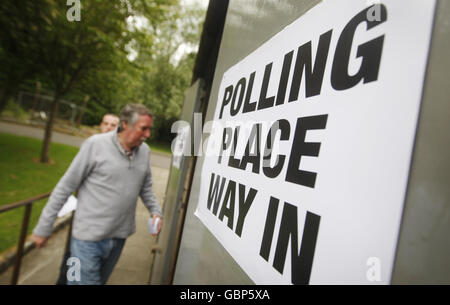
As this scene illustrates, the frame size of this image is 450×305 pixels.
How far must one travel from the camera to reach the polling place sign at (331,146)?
0.43 metres

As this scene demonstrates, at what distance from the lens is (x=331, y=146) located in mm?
546

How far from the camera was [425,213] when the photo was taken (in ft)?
1.31

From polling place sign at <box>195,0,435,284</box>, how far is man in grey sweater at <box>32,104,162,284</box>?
6.04ft

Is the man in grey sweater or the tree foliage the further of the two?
the tree foliage

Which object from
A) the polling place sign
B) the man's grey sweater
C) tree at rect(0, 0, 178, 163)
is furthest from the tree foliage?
the polling place sign

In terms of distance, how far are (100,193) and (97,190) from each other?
0.04m

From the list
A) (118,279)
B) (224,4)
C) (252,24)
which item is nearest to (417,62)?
(252,24)

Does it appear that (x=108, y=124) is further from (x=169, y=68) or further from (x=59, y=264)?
(x=169, y=68)

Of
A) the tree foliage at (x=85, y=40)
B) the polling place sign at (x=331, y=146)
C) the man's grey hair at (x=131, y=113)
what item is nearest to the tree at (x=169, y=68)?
the tree foliage at (x=85, y=40)

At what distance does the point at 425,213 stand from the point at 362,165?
116 mm

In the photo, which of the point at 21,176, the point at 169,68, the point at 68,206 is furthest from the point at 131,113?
the point at 169,68

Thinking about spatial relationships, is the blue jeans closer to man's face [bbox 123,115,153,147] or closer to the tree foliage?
man's face [bbox 123,115,153,147]

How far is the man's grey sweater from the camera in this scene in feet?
7.59

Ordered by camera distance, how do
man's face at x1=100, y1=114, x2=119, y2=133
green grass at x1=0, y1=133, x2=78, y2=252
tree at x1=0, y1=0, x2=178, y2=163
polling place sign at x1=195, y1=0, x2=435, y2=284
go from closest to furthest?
polling place sign at x1=195, y1=0, x2=435, y2=284, man's face at x1=100, y1=114, x2=119, y2=133, green grass at x1=0, y1=133, x2=78, y2=252, tree at x1=0, y1=0, x2=178, y2=163
